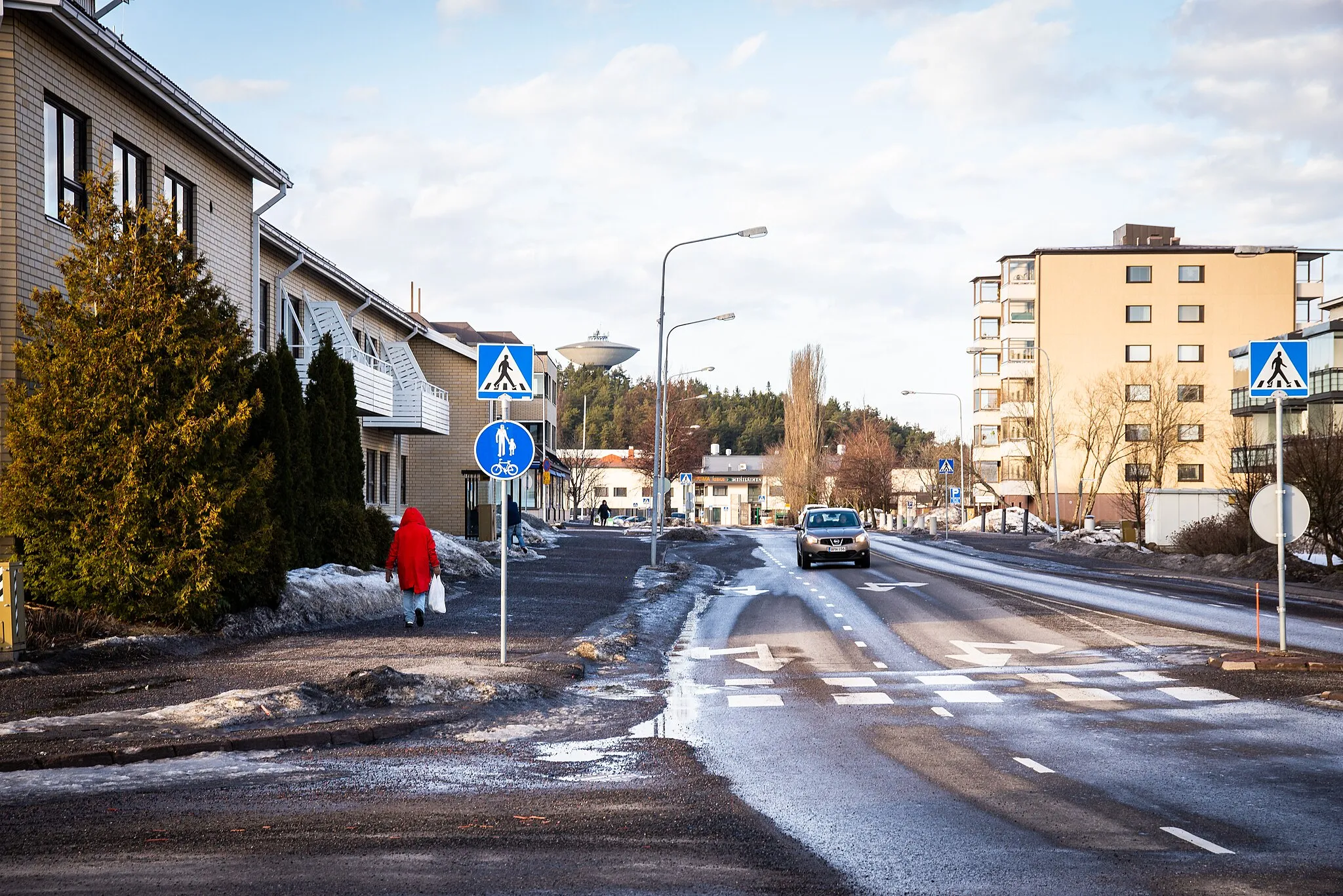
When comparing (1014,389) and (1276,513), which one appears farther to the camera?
(1014,389)

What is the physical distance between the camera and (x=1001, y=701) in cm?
1221

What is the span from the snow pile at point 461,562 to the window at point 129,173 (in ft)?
33.2

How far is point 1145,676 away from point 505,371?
24.8ft

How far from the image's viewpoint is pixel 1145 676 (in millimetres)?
14070

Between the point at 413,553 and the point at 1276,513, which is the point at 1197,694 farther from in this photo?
the point at 413,553

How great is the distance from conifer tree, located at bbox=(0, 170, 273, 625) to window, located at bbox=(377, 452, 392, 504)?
24290 mm

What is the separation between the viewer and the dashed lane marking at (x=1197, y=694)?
1229cm

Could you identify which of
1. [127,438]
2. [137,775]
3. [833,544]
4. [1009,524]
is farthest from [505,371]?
[1009,524]

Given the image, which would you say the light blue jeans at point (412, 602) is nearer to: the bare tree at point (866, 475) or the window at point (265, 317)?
the window at point (265, 317)

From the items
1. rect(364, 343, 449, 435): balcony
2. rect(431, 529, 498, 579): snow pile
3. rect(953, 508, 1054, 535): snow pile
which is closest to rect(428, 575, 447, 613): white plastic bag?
rect(431, 529, 498, 579): snow pile

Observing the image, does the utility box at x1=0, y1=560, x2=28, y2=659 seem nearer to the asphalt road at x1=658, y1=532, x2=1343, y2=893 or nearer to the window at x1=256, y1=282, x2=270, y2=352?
the asphalt road at x1=658, y1=532, x2=1343, y2=893

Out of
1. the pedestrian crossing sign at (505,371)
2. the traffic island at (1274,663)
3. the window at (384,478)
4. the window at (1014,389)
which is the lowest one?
the traffic island at (1274,663)

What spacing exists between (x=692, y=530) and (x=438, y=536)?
30246 millimetres

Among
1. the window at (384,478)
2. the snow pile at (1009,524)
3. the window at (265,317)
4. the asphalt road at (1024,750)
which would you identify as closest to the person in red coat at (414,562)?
the asphalt road at (1024,750)
